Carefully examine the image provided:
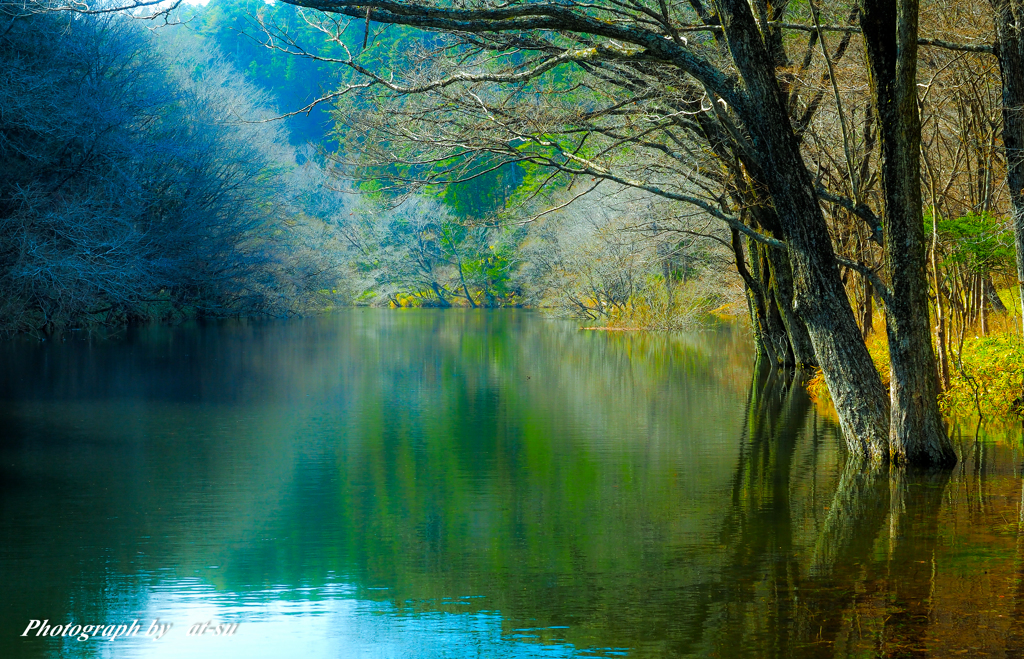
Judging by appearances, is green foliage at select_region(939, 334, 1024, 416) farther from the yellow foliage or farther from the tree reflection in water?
the tree reflection in water

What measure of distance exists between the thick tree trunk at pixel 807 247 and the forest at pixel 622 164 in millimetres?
22

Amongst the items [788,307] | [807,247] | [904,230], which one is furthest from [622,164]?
[904,230]

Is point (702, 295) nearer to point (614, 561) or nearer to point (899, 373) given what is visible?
point (899, 373)

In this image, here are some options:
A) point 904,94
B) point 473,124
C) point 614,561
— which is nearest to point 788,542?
point 614,561

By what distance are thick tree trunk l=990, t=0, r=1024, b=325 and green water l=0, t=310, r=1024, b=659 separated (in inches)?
92.7

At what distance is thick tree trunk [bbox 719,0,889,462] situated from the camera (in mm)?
8352

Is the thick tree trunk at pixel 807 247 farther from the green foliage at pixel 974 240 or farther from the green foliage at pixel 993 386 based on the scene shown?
the green foliage at pixel 993 386

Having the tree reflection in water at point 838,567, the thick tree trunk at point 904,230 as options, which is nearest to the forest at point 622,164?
the thick tree trunk at point 904,230

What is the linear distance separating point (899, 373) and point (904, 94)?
89.1 inches

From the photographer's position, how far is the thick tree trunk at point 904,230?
8.00m

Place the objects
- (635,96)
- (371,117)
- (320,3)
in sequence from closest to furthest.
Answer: (320,3)
(371,117)
(635,96)

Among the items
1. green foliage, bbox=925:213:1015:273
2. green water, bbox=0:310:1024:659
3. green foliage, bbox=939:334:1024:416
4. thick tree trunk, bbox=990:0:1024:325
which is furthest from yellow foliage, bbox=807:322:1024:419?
thick tree trunk, bbox=990:0:1024:325

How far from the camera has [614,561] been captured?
607 centimetres

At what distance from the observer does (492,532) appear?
268 inches
